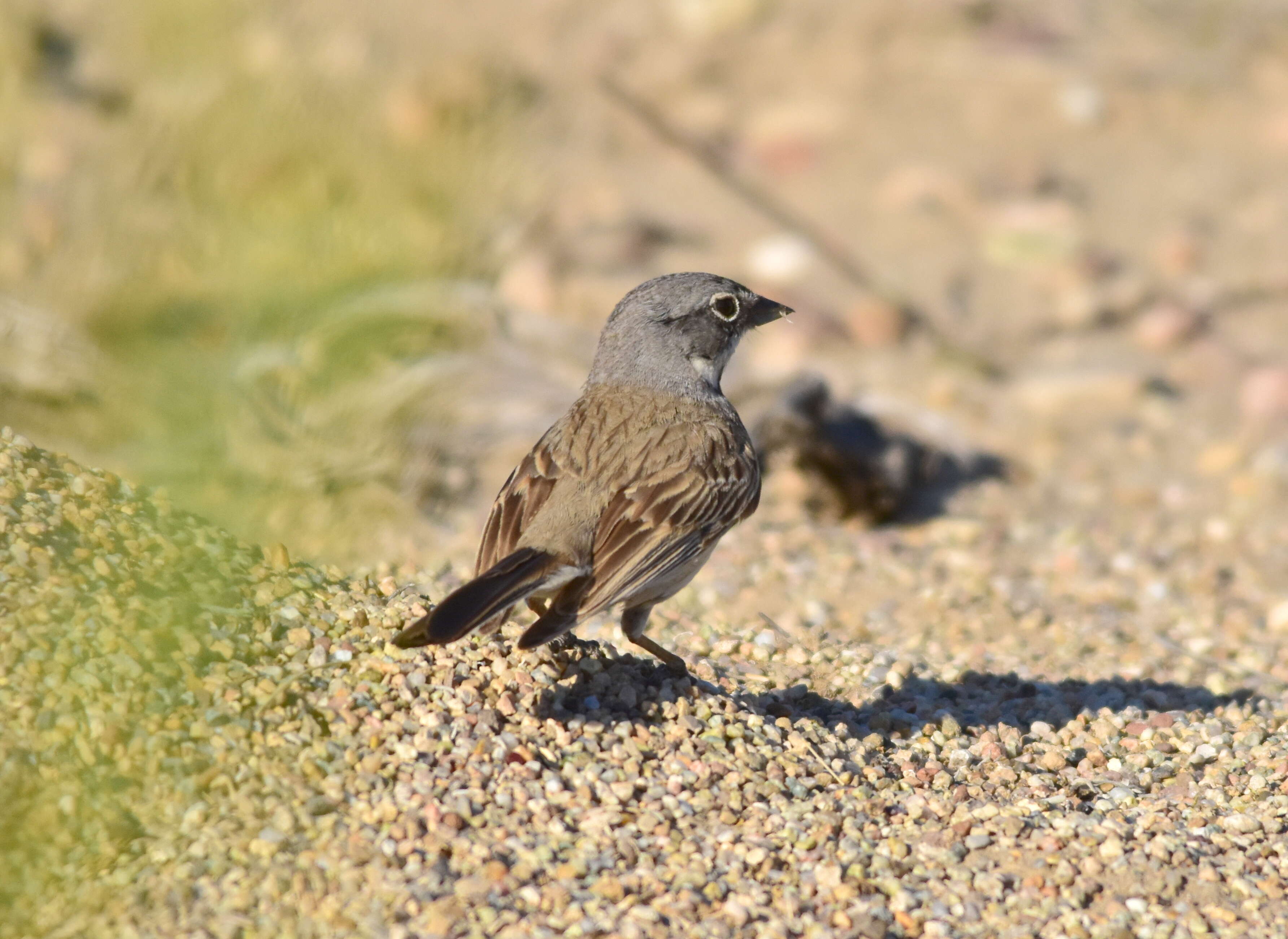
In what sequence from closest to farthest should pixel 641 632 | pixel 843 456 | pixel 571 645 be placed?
pixel 571 645, pixel 641 632, pixel 843 456

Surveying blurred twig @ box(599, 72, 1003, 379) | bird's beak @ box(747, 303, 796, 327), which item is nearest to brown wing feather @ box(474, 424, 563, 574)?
bird's beak @ box(747, 303, 796, 327)

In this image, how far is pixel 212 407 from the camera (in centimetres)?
477

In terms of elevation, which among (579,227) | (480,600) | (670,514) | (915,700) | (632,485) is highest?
(579,227)

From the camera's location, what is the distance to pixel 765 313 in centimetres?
574

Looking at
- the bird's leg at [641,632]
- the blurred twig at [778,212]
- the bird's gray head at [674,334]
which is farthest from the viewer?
the blurred twig at [778,212]

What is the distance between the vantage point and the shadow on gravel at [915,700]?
447 centimetres

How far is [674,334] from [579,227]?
4237 mm

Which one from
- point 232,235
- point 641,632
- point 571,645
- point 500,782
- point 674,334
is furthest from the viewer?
point 674,334

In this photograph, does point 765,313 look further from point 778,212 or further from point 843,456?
point 778,212

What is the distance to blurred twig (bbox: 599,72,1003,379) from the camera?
9.04 meters

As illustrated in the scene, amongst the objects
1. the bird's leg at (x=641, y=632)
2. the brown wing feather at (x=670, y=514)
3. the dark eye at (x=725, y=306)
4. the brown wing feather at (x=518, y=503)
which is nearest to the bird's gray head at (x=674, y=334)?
the dark eye at (x=725, y=306)

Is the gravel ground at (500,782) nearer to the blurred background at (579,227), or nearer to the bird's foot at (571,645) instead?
the bird's foot at (571,645)

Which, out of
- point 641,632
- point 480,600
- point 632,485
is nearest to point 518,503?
point 632,485

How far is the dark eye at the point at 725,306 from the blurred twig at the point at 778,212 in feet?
11.9
